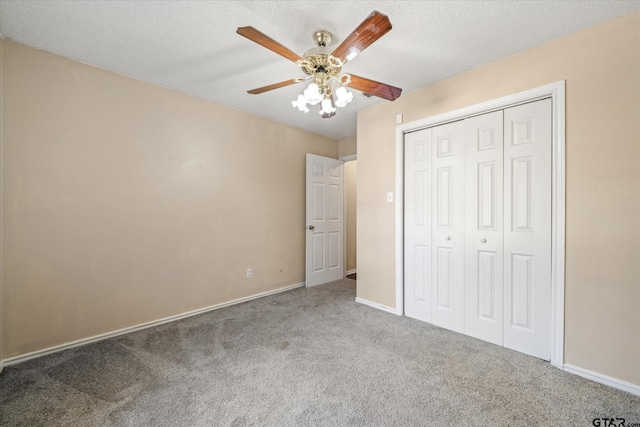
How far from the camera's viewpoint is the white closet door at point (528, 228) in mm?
2070

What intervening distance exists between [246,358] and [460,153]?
2.58 metres

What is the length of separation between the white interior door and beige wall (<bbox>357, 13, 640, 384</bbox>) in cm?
261

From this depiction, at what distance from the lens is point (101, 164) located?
94.5 inches

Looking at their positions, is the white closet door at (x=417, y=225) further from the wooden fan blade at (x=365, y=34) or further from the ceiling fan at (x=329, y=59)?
the wooden fan blade at (x=365, y=34)

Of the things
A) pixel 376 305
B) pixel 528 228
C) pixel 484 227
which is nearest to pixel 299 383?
pixel 376 305

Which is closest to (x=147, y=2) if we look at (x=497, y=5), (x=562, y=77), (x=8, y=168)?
(x=8, y=168)

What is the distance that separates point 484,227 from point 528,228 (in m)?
0.32

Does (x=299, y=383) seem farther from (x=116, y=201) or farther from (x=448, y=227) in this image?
(x=116, y=201)

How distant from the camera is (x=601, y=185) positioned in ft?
5.91

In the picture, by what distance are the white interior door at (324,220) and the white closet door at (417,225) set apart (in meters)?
1.56

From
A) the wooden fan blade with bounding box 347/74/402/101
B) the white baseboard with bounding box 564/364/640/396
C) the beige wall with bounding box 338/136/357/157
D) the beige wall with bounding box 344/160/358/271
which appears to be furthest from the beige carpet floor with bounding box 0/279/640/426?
the beige wall with bounding box 338/136/357/157

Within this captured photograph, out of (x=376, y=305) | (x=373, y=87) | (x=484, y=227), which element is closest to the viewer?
(x=373, y=87)

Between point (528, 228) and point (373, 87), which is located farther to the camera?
point (528, 228)

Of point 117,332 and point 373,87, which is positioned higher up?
point 373,87
